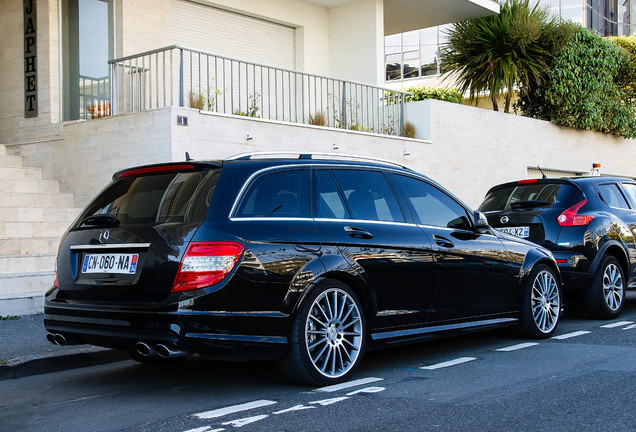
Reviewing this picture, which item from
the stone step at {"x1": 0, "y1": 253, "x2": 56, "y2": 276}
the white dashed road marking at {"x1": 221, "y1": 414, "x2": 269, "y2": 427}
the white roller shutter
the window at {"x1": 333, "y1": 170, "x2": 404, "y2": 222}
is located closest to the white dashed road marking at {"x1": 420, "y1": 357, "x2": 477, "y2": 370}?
the window at {"x1": 333, "y1": 170, "x2": 404, "y2": 222}

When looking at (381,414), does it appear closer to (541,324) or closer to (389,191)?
(389,191)

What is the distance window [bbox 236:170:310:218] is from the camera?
18.0ft

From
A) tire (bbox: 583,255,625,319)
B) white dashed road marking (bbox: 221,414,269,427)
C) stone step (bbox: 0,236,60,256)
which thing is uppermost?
stone step (bbox: 0,236,60,256)

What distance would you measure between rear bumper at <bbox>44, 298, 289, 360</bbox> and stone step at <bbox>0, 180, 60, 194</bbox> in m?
7.15

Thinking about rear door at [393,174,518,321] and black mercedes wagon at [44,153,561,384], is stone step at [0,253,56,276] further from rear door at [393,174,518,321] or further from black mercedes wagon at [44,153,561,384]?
rear door at [393,174,518,321]

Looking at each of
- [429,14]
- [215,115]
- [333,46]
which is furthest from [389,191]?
[429,14]

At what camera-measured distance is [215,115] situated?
12383mm

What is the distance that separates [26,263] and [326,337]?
5.77 meters

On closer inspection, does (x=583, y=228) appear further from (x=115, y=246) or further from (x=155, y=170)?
(x=115, y=246)

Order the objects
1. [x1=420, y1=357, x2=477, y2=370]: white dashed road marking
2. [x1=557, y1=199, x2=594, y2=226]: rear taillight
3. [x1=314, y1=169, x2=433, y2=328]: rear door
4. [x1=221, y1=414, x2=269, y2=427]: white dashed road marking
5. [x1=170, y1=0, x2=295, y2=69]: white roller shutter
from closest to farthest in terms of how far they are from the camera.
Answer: [x1=221, y1=414, x2=269, y2=427]: white dashed road marking, [x1=314, y1=169, x2=433, y2=328]: rear door, [x1=420, y1=357, x2=477, y2=370]: white dashed road marking, [x1=557, y1=199, x2=594, y2=226]: rear taillight, [x1=170, y1=0, x2=295, y2=69]: white roller shutter

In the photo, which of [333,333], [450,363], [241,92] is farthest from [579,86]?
[333,333]

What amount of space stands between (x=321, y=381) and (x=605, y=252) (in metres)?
5.00

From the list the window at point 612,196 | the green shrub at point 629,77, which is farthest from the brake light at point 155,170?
the green shrub at point 629,77

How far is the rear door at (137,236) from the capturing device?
16.9 ft
